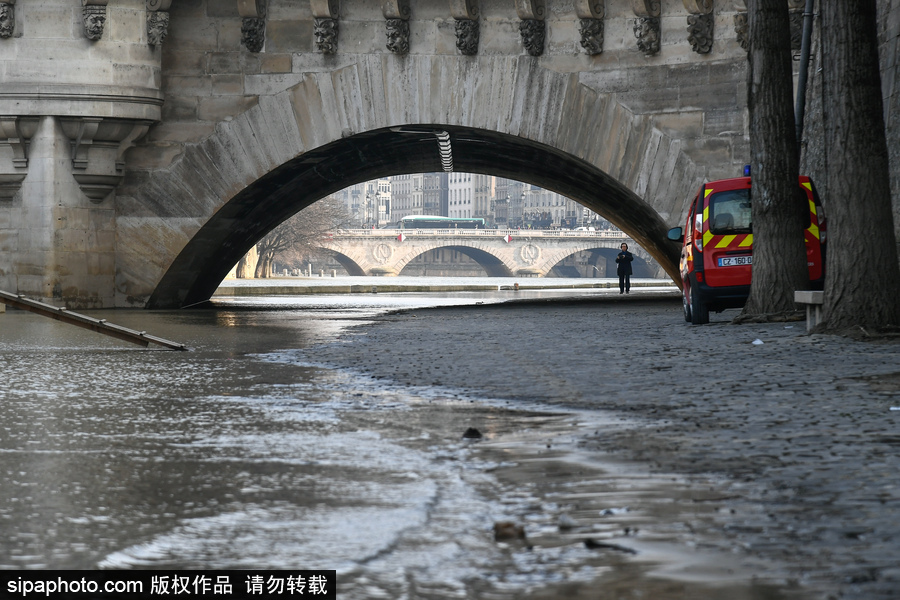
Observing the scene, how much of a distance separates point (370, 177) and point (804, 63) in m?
11.7

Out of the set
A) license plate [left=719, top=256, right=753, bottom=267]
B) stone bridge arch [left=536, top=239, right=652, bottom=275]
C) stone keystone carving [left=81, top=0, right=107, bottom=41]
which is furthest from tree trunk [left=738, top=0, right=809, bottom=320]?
stone bridge arch [left=536, top=239, right=652, bottom=275]

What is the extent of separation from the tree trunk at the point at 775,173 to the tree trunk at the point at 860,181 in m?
2.60

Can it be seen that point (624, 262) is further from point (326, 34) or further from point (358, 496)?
point (358, 496)

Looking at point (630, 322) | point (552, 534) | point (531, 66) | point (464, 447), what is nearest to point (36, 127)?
point (531, 66)

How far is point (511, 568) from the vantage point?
3.23 meters

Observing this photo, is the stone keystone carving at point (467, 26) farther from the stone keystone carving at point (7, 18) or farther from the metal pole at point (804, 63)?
the stone keystone carving at point (7, 18)

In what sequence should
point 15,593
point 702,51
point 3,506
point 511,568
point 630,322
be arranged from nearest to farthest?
point 15,593 < point 511,568 < point 3,506 < point 630,322 < point 702,51

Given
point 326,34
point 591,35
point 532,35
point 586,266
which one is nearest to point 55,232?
point 326,34

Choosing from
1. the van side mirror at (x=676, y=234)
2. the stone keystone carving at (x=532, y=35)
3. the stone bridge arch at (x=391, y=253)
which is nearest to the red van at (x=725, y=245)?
the van side mirror at (x=676, y=234)

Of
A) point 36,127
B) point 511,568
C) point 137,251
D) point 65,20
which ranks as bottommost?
point 511,568

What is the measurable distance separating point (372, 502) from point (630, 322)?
1281cm

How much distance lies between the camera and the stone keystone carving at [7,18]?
20234 mm

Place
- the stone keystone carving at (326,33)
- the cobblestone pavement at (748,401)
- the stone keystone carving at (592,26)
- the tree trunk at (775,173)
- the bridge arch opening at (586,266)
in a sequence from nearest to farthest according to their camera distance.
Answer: the cobblestone pavement at (748,401) → the tree trunk at (775,173) → the stone keystone carving at (592,26) → the stone keystone carving at (326,33) → the bridge arch opening at (586,266)

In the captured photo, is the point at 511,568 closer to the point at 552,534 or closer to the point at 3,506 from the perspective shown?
the point at 552,534
